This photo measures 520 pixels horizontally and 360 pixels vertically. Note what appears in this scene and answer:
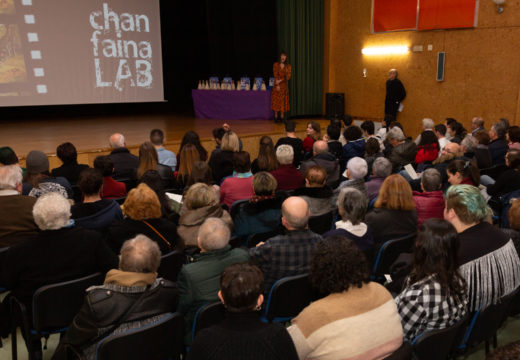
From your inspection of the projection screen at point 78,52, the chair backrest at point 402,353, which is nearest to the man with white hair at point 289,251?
the chair backrest at point 402,353

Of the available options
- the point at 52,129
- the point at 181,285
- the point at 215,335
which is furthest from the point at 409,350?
the point at 52,129

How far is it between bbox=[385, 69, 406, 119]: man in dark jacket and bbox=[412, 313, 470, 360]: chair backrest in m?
8.19

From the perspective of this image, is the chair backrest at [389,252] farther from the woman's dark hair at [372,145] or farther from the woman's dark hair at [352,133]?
the woman's dark hair at [352,133]

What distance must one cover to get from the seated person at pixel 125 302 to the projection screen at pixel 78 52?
8019mm

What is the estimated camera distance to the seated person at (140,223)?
2.70 meters

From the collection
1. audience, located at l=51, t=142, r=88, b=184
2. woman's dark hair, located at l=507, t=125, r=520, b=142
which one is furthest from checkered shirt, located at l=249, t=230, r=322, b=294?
woman's dark hair, located at l=507, t=125, r=520, b=142

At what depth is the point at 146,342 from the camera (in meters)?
1.81

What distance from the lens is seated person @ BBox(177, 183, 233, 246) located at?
293 cm

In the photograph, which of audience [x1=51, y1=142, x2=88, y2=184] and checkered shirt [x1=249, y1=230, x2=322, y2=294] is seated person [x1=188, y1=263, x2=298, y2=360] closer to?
checkered shirt [x1=249, y1=230, x2=322, y2=294]

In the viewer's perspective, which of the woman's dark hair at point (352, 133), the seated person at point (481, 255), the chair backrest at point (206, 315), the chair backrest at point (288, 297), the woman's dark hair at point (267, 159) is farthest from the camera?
the woman's dark hair at point (352, 133)

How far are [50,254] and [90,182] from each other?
33.4 inches

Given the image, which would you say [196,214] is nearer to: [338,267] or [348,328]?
[338,267]

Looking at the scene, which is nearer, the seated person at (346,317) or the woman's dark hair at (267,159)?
the seated person at (346,317)

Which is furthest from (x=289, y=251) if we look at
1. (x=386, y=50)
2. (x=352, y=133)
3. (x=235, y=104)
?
(x=386, y=50)
